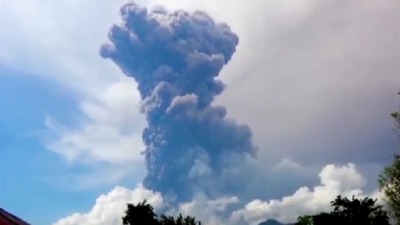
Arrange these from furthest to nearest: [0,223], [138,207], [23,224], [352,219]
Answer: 1. [138,207]
2. [352,219]
3. [23,224]
4. [0,223]

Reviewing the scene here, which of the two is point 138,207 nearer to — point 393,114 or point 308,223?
point 308,223

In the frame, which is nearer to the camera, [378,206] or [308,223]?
[378,206]

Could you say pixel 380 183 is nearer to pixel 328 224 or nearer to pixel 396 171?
pixel 396 171

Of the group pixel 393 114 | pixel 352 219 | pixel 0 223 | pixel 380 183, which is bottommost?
pixel 0 223

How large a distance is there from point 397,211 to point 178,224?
21.5 m

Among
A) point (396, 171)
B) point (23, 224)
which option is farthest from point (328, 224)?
point (23, 224)

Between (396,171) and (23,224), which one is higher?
(396,171)

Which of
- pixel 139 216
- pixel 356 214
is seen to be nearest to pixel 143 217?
pixel 139 216

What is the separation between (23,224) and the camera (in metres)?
23.0

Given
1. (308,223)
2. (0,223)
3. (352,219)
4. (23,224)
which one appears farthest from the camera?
(308,223)

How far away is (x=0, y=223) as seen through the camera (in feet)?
66.2

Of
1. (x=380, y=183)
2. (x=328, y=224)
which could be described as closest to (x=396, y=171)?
(x=380, y=183)

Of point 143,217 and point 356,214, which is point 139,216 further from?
point 356,214

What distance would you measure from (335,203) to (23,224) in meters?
31.4
